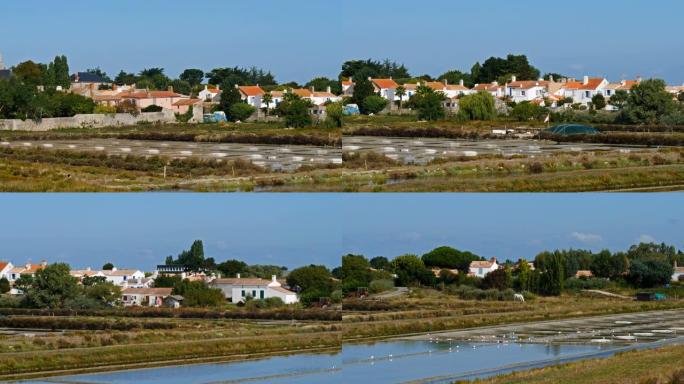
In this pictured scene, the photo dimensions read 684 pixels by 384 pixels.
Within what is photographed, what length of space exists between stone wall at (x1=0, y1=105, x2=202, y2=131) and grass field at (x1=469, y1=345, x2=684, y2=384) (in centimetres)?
1216

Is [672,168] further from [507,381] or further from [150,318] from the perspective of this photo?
[150,318]

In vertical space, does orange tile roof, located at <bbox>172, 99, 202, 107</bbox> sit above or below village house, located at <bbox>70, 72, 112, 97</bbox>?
below

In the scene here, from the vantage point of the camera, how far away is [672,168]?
3300 centimetres

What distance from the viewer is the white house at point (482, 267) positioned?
59656 mm

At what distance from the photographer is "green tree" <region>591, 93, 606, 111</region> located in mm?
40406

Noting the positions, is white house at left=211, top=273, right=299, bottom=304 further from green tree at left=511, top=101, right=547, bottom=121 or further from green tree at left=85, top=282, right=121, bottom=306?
green tree at left=511, top=101, right=547, bottom=121

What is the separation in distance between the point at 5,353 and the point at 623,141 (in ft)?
61.9

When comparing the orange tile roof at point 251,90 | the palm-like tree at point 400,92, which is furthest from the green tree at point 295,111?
the palm-like tree at point 400,92

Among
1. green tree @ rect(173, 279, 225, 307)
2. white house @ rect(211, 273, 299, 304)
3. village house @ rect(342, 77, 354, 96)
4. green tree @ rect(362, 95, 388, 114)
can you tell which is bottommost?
green tree @ rect(173, 279, 225, 307)

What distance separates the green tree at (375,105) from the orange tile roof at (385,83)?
0.72 feet

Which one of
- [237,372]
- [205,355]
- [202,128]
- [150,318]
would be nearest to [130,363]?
→ [205,355]

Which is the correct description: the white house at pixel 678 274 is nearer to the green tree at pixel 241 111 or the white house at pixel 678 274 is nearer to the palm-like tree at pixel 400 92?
the palm-like tree at pixel 400 92

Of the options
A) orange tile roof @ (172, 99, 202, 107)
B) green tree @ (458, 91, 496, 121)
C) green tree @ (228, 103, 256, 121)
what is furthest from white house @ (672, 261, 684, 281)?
green tree @ (228, 103, 256, 121)

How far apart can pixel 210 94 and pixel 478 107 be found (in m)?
7.72
